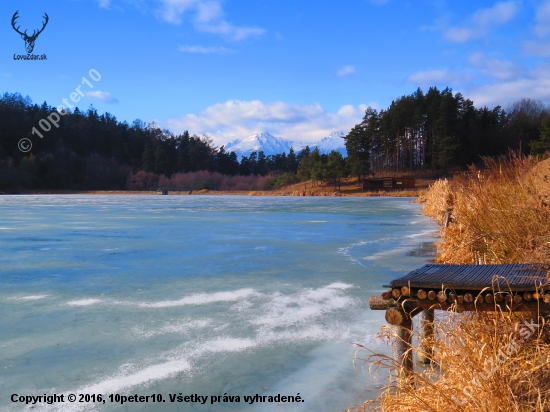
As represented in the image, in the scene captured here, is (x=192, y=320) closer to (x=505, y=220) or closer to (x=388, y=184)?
(x=505, y=220)

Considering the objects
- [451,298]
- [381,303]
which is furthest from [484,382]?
[381,303]

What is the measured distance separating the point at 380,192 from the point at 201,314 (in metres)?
40.4

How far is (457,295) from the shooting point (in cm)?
278

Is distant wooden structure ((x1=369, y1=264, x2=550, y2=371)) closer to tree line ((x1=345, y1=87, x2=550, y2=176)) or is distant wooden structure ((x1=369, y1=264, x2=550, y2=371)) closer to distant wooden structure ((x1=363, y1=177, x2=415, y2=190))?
distant wooden structure ((x1=363, y1=177, x2=415, y2=190))

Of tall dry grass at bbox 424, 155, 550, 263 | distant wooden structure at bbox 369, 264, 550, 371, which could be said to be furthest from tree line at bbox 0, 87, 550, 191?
distant wooden structure at bbox 369, 264, 550, 371

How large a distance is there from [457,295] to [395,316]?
1.25 feet

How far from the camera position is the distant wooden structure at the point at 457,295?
A: 2.70m

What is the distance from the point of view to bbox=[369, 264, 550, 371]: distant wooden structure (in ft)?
8.86

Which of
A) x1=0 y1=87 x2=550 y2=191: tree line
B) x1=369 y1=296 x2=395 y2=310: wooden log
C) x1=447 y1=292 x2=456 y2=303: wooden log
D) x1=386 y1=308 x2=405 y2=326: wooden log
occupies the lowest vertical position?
x1=386 y1=308 x2=405 y2=326: wooden log

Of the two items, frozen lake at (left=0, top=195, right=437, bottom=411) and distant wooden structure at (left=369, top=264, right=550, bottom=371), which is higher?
distant wooden structure at (left=369, top=264, right=550, bottom=371)

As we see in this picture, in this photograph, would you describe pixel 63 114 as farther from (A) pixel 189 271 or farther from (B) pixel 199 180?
(A) pixel 189 271

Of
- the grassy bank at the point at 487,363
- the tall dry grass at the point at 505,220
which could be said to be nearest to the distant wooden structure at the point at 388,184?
the tall dry grass at the point at 505,220

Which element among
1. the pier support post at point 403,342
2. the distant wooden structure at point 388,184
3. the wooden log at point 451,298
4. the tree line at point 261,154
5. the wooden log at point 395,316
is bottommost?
the pier support post at point 403,342

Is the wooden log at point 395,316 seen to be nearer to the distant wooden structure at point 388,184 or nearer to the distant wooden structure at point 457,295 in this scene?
the distant wooden structure at point 457,295
